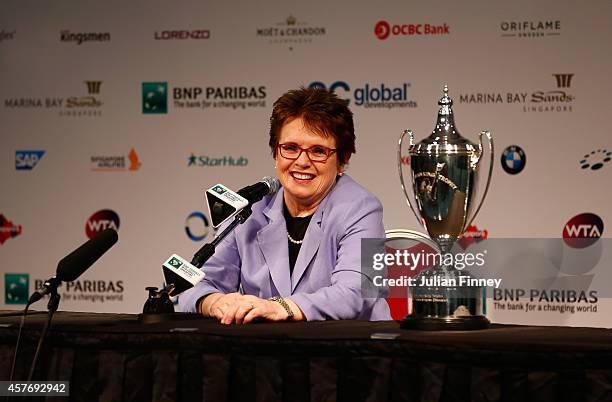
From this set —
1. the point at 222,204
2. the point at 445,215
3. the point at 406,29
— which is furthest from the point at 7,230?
the point at 445,215

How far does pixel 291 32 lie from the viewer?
4984 mm

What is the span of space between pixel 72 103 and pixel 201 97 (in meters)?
0.78

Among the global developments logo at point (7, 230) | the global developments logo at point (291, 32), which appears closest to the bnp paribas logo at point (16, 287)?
the global developments logo at point (7, 230)

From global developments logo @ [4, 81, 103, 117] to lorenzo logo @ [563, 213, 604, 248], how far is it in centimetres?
265

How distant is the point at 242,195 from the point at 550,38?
284cm

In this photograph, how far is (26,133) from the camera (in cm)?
529

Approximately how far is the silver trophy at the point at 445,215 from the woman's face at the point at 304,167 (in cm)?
58

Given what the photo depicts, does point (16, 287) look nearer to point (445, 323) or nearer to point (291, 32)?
point (291, 32)

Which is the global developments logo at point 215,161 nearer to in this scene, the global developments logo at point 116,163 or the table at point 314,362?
the global developments logo at point 116,163

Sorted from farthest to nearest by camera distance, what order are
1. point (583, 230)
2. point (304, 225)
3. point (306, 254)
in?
point (583, 230), point (304, 225), point (306, 254)

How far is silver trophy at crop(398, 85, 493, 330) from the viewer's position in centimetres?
204

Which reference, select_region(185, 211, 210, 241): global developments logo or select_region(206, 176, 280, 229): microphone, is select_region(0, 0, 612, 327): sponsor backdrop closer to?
select_region(185, 211, 210, 241): global developments logo

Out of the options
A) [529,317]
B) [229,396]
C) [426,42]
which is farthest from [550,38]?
[229,396]

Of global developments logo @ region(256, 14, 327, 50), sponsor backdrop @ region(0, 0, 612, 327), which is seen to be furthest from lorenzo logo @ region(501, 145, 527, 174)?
global developments logo @ region(256, 14, 327, 50)
